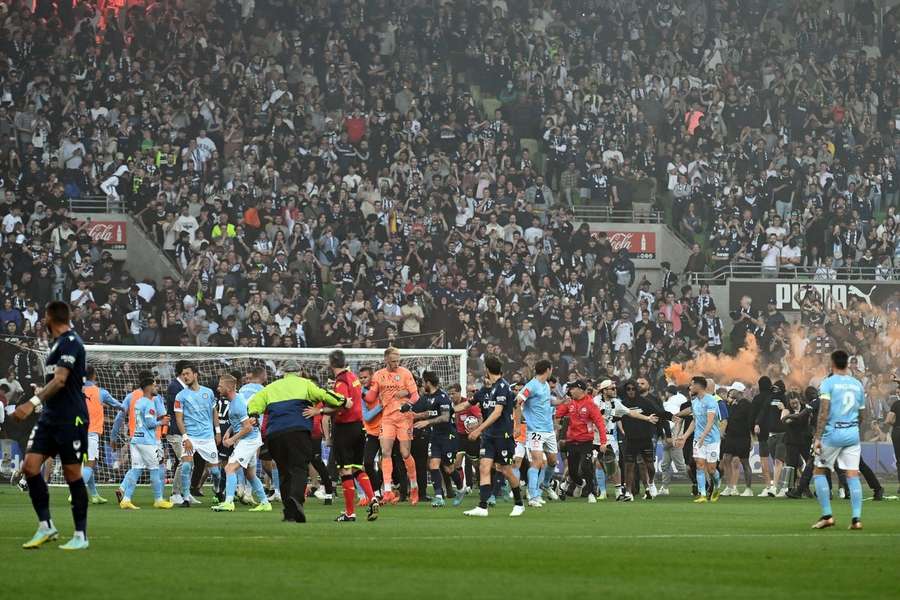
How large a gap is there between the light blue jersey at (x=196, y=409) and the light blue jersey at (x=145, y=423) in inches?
19.8

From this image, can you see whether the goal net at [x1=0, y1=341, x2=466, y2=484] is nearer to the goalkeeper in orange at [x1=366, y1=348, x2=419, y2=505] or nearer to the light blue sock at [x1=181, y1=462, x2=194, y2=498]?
the goalkeeper in orange at [x1=366, y1=348, x2=419, y2=505]

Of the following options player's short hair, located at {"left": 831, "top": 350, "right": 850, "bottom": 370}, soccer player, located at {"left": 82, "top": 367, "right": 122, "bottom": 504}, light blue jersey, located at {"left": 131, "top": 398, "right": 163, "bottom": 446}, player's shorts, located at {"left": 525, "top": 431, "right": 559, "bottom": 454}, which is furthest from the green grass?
soccer player, located at {"left": 82, "top": 367, "right": 122, "bottom": 504}

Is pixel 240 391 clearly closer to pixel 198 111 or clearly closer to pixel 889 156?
pixel 198 111

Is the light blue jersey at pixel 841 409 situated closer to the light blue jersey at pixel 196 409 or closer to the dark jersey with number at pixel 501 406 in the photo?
the dark jersey with number at pixel 501 406

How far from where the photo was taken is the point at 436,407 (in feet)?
79.5

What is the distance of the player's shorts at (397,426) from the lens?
23.3 meters

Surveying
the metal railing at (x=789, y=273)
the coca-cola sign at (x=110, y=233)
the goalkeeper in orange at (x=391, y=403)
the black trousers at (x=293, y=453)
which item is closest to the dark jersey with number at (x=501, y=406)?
the goalkeeper in orange at (x=391, y=403)

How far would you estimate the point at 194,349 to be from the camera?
99.7ft

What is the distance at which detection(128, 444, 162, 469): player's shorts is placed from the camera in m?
22.9

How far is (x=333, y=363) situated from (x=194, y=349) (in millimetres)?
12137

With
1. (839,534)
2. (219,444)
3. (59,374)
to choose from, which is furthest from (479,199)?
(59,374)

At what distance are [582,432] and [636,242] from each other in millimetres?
17343

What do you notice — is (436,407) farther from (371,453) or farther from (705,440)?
(705,440)

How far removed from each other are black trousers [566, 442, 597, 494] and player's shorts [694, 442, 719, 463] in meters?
1.92
